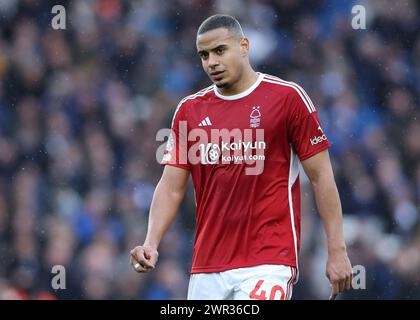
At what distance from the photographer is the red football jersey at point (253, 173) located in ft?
16.5

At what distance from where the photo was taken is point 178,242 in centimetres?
879

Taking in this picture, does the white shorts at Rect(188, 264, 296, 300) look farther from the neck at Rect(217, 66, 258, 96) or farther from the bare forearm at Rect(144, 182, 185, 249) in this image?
the neck at Rect(217, 66, 258, 96)

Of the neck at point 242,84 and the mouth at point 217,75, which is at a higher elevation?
the mouth at point 217,75

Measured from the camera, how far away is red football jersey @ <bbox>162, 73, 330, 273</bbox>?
5.04 metres

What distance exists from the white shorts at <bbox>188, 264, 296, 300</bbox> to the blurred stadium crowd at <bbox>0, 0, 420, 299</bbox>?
3563 mm

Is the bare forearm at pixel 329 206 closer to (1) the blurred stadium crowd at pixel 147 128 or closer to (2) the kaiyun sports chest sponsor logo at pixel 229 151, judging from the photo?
(2) the kaiyun sports chest sponsor logo at pixel 229 151

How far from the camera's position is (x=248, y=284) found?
4922 mm

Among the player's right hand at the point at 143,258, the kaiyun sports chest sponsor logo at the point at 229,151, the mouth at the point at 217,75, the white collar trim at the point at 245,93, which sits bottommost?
the player's right hand at the point at 143,258

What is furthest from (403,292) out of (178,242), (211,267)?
(211,267)

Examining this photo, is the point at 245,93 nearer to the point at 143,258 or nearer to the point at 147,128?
the point at 143,258

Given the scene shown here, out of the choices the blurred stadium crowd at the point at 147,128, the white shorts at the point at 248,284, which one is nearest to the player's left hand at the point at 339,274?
the white shorts at the point at 248,284

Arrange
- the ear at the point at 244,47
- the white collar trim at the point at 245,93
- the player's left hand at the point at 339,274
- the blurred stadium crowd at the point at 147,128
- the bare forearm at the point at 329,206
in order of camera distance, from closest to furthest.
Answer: the player's left hand at the point at 339,274
the bare forearm at the point at 329,206
the white collar trim at the point at 245,93
the ear at the point at 244,47
the blurred stadium crowd at the point at 147,128

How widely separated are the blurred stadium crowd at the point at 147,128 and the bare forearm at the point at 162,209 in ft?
10.9

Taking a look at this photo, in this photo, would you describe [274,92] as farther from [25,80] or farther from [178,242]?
[25,80]
